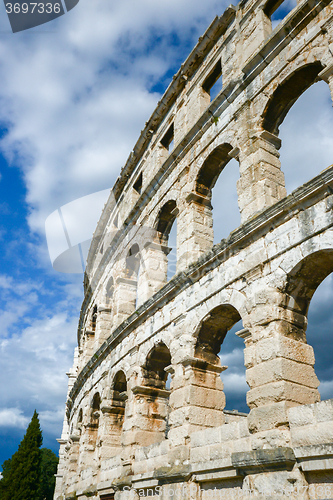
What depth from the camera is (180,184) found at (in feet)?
34.5

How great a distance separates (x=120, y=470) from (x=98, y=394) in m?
3.96

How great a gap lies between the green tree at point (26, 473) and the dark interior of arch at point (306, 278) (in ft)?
82.1

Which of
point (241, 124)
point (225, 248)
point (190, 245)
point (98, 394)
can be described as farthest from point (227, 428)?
point (98, 394)

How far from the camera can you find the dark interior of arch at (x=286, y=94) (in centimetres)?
764

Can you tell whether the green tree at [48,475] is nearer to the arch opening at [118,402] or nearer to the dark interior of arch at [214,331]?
the arch opening at [118,402]

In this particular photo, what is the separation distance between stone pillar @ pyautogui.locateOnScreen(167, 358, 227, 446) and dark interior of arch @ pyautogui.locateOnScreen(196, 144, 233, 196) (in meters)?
4.18

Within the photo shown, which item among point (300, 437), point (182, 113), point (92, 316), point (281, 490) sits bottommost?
point (281, 490)

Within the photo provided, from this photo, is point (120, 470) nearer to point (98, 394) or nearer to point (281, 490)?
point (98, 394)

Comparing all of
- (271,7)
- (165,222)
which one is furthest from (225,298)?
(271,7)

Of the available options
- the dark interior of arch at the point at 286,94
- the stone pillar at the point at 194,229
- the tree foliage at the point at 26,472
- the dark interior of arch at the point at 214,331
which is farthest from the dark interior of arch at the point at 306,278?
the tree foliage at the point at 26,472

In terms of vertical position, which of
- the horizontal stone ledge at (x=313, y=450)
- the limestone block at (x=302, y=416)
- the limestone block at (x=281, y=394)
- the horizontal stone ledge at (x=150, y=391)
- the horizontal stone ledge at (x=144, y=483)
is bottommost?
the horizontal stone ledge at (x=144, y=483)

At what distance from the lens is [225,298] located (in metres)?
7.11

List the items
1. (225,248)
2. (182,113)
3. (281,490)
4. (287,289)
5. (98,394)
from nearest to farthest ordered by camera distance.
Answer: (281,490) < (287,289) < (225,248) < (182,113) < (98,394)

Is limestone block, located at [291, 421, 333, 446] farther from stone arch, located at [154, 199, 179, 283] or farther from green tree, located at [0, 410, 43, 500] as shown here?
green tree, located at [0, 410, 43, 500]
